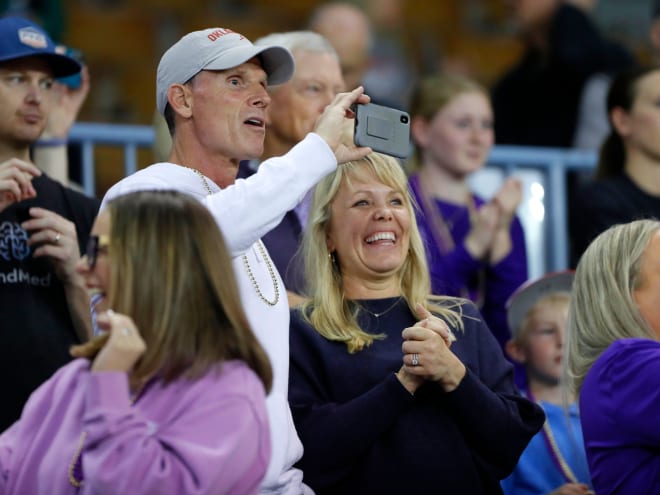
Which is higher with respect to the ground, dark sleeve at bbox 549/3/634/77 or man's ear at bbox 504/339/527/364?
dark sleeve at bbox 549/3/634/77

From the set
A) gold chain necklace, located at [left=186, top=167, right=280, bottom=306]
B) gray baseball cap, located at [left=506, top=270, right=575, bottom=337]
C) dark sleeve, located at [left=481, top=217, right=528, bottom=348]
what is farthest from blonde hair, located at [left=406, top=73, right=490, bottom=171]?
gold chain necklace, located at [left=186, top=167, right=280, bottom=306]

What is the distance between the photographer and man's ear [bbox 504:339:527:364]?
222 inches

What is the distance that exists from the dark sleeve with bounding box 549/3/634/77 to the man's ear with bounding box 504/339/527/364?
230 cm

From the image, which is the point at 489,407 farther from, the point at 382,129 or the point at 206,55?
the point at 206,55

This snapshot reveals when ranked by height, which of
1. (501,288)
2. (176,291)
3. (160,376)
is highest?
(176,291)

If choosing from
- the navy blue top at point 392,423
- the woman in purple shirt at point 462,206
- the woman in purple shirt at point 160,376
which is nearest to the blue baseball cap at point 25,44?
the navy blue top at point 392,423

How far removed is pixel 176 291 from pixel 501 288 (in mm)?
3107

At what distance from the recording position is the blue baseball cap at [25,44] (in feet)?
16.2

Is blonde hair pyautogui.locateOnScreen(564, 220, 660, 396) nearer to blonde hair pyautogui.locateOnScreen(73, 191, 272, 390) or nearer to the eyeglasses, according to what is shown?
blonde hair pyautogui.locateOnScreen(73, 191, 272, 390)

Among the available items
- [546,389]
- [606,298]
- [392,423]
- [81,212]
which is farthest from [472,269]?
[392,423]

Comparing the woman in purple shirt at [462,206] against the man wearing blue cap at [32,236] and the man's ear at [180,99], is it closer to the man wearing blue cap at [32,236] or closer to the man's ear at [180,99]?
the man wearing blue cap at [32,236]

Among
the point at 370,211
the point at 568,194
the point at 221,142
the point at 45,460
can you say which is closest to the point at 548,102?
the point at 568,194

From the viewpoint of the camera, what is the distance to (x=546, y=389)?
18.2ft

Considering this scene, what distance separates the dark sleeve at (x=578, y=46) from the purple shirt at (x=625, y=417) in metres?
3.54
